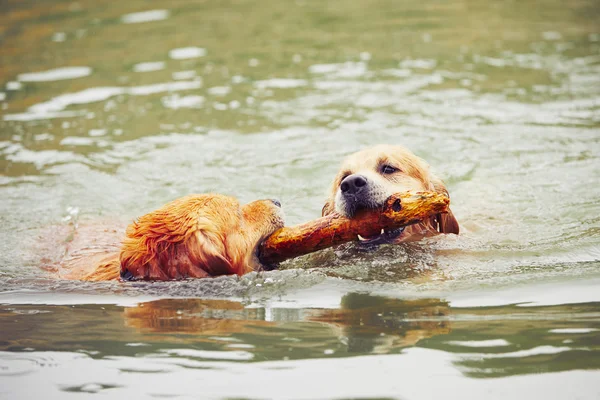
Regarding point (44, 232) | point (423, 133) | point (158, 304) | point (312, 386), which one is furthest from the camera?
point (423, 133)

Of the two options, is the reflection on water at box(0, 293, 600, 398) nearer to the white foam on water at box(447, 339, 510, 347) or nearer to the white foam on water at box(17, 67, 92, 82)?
the white foam on water at box(447, 339, 510, 347)

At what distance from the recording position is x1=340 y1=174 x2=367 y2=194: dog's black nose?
5.61 m

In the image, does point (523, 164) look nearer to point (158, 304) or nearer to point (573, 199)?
point (573, 199)

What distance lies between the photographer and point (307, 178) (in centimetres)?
837

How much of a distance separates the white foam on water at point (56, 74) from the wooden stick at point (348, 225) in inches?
296

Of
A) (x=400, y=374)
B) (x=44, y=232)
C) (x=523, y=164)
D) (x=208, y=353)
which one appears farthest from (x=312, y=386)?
(x=523, y=164)

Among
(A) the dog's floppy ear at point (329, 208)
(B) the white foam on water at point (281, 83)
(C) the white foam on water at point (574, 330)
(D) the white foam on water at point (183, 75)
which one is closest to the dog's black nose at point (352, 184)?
(A) the dog's floppy ear at point (329, 208)

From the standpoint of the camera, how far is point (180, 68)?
1195 cm

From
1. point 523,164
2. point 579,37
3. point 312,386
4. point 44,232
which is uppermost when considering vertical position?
point 579,37

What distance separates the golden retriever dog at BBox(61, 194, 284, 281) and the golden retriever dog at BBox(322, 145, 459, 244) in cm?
62

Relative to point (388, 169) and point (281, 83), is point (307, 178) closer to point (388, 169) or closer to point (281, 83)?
point (388, 169)

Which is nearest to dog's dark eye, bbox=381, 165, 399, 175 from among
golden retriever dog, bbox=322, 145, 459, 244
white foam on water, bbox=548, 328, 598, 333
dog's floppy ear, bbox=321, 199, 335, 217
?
golden retriever dog, bbox=322, 145, 459, 244

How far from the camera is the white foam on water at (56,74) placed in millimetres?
11750

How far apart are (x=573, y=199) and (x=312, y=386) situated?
14.7 ft
